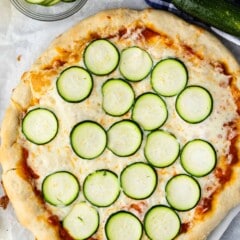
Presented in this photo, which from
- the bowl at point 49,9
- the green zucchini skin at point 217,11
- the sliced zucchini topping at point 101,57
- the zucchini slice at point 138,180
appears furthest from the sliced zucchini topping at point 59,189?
the green zucchini skin at point 217,11

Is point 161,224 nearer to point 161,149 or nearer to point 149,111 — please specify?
point 161,149

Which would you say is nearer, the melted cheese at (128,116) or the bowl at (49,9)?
the melted cheese at (128,116)

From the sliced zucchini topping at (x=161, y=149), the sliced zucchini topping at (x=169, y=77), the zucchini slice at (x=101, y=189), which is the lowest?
the zucchini slice at (x=101, y=189)

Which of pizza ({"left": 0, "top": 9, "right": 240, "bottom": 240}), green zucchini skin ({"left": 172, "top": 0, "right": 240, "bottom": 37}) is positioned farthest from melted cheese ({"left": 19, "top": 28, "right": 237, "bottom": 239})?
green zucchini skin ({"left": 172, "top": 0, "right": 240, "bottom": 37})

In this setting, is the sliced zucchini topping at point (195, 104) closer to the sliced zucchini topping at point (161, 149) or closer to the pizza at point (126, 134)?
the pizza at point (126, 134)

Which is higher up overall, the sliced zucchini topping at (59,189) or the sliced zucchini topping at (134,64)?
the sliced zucchini topping at (134,64)

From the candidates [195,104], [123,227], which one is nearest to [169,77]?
[195,104]

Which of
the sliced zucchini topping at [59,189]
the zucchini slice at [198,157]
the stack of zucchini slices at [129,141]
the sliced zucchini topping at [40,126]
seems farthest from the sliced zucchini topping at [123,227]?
the sliced zucchini topping at [40,126]
